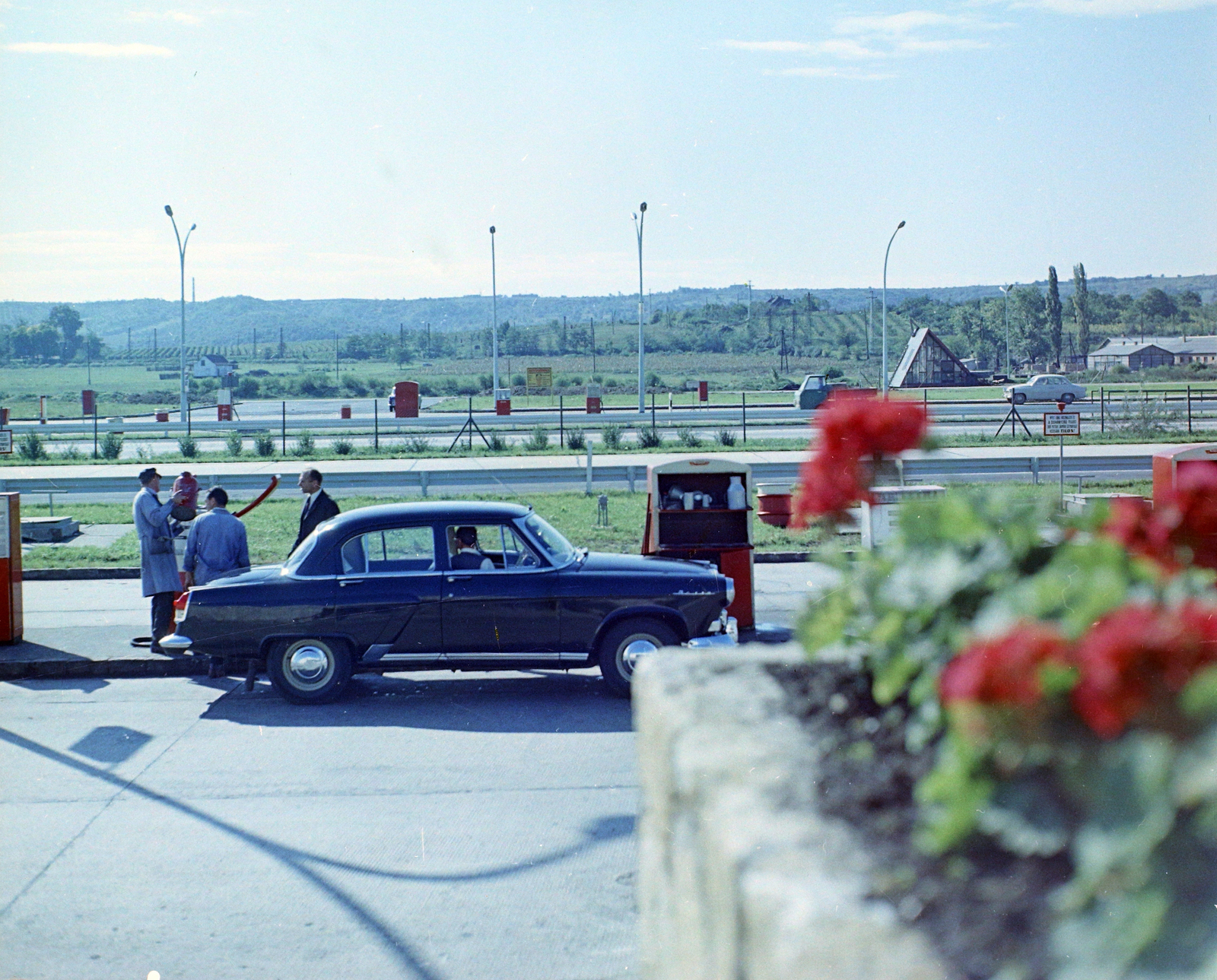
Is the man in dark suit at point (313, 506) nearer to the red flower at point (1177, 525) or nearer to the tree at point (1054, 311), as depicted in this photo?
the red flower at point (1177, 525)

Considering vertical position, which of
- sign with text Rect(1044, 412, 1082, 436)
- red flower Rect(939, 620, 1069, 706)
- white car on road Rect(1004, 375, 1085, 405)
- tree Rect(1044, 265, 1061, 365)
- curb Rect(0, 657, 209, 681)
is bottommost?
curb Rect(0, 657, 209, 681)

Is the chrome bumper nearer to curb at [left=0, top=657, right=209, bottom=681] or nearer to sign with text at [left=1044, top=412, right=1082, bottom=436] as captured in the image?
→ curb at [left=0, top=657, right=209, bottom=681]

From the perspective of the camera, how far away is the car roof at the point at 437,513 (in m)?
10.0

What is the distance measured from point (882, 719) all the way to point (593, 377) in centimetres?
8943

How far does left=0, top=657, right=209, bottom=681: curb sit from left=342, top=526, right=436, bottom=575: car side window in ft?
7.17

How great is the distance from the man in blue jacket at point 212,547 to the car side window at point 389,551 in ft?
4.96

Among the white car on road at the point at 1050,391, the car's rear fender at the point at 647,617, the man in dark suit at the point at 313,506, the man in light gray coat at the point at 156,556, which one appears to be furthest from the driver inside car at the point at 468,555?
the white car on road at the point at 1050,391

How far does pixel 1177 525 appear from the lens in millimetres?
2088

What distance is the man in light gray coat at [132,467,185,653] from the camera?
36.8 feet

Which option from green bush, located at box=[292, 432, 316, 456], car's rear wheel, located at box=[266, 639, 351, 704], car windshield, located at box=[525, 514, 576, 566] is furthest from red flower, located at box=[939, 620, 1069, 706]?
green bush, located at box=[292, 432, 316, 456]

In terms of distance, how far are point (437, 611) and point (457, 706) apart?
2.67 feet

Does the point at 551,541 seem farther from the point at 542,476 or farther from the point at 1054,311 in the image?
the point at 1054,311

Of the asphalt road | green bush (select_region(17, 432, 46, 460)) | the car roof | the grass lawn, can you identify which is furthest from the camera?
green bush (select_region(17, 432, 46, 460))

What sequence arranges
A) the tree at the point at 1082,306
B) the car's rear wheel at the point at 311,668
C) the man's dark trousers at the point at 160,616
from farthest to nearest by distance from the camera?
the tree at the point at 1082,306
the man's dark trousers at the point at 160,616
the car's rear wheel at the point at 311,668
